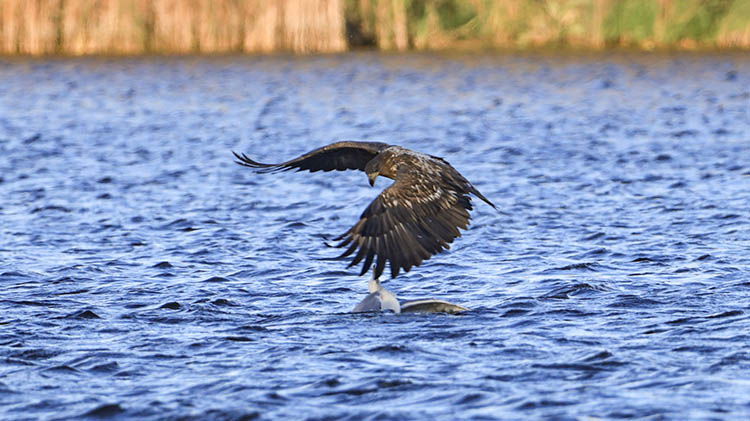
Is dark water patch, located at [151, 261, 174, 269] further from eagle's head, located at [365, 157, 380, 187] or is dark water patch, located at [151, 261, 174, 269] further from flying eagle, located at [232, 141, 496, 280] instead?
eagle's head, located at [365, 157, 380, 187]

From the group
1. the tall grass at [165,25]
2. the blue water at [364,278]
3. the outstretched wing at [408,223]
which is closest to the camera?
the blue water at [364,278]

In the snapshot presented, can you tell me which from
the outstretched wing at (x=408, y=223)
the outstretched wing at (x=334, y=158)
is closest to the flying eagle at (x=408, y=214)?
the outstretched wing at (x=408, y=223)

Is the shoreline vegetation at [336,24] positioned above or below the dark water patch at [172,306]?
above

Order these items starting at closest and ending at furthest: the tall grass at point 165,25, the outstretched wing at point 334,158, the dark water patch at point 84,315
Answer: the dark water patch at point 84,315 → the outstretched wing at point 334,158 → the tall grass at point 165,25

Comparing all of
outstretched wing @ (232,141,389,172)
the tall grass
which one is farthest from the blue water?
the tall grass

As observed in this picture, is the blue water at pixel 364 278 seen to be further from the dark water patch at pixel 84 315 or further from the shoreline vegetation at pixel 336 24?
the shoreline vegetation at pixel 336 24

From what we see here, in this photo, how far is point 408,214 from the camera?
30.9 ft

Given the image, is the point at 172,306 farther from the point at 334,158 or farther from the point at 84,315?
the point at 334,158

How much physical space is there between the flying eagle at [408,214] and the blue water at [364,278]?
62 cm

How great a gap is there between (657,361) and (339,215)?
26.2ft

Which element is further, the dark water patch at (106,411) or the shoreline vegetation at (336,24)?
the shoreline vegetation at (336,24)

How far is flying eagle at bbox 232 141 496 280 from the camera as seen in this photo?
30.0ft

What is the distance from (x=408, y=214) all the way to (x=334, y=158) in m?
1.92

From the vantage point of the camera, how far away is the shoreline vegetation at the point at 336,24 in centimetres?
3969
